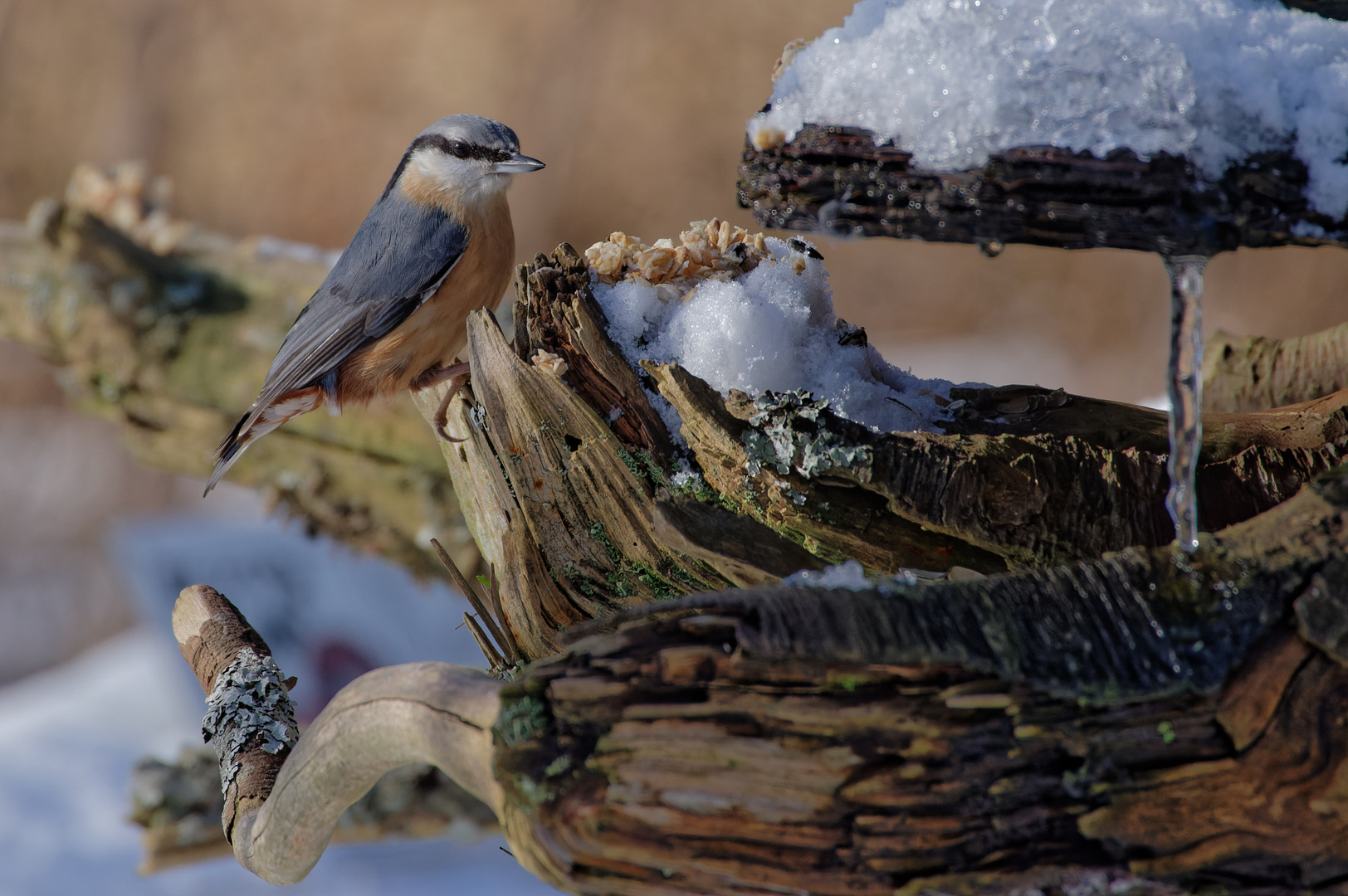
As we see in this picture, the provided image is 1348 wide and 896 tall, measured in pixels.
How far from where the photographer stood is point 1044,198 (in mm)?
763

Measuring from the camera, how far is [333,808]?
3.04 ft

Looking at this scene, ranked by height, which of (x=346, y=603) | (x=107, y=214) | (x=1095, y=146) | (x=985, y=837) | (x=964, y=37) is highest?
(x=107, y=214)

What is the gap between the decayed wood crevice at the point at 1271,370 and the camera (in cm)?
157

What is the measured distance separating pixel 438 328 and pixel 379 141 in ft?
12.2

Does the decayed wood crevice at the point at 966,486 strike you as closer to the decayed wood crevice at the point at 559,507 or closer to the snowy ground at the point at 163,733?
the decayed wood crevice at the point at 559,507

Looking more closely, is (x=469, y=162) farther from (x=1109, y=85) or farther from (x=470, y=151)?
(x=1109, y=85)

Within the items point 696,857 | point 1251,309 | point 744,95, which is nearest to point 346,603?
point 696,857

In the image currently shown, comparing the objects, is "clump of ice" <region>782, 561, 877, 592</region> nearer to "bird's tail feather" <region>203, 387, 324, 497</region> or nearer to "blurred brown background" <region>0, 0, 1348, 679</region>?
"bird's tail feather" <region>203, 387, 324, 497</region>

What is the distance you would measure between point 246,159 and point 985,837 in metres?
5.36

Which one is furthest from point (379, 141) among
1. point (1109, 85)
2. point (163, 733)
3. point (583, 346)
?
point (1109, 85)

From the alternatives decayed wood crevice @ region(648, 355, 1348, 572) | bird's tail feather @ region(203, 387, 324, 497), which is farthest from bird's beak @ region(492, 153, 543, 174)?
decayed wood crevice @ region(648, 355, 1348, 572)

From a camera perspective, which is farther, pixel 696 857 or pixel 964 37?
pixel 964 37

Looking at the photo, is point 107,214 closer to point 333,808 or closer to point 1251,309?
point 333,808

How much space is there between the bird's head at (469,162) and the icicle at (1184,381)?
1.24 metres
